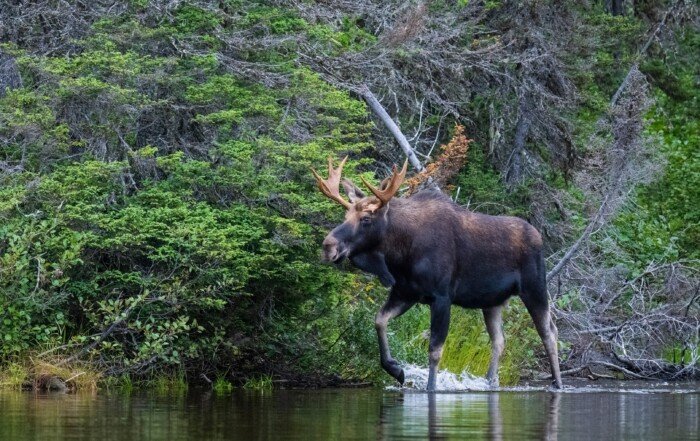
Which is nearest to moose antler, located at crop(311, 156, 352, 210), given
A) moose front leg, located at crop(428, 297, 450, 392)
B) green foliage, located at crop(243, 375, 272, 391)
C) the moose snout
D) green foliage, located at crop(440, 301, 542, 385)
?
the moose snout

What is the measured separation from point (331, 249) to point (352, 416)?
343cm

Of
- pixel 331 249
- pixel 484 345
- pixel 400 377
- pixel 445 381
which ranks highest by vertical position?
pixel 331 249

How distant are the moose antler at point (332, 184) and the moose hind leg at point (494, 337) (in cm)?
263

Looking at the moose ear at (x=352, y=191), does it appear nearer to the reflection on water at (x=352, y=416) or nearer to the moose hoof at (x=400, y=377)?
the moose hoof at (x=400, y=377)

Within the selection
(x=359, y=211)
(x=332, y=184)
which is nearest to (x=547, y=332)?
(x=359, y=211)

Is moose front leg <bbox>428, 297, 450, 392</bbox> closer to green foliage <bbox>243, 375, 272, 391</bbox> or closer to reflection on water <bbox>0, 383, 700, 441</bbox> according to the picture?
reflection on water <bbox>0, 383, 700, 441</bbox>

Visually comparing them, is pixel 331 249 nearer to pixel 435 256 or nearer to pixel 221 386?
pixel 435 256

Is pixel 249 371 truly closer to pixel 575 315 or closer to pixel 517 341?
pixel 517 341

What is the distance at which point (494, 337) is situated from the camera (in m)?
16.6

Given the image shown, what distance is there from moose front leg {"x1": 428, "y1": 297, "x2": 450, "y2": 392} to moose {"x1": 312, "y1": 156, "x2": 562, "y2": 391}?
0.04ft

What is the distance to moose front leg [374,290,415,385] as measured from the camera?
15.1 meters

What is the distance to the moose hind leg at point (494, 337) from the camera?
16391 millimetres

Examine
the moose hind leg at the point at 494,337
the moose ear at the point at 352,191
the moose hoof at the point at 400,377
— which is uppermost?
the moose ear at the point at 352,191

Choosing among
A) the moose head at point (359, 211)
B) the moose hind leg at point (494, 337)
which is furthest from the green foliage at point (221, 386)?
the moose hind leg at point (494, 337)
